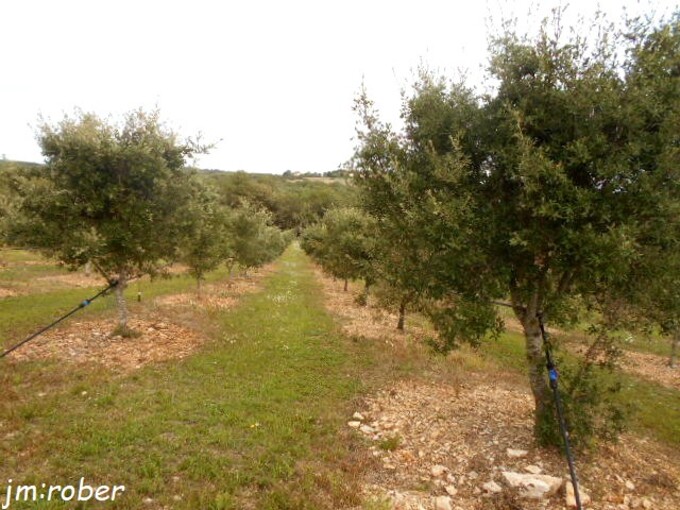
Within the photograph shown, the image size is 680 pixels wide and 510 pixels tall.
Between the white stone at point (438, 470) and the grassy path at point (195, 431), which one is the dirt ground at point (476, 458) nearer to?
the white stone at point (438, 470)

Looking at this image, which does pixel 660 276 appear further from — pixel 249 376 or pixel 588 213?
pixel 249 376

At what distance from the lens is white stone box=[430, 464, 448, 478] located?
8.13 meters

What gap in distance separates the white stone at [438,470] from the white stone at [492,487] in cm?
84

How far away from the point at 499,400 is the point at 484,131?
8690mm

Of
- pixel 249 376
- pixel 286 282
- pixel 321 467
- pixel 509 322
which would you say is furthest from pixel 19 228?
pixel 509 322

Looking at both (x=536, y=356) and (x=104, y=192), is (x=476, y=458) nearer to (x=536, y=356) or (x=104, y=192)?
(x=536, y=356)

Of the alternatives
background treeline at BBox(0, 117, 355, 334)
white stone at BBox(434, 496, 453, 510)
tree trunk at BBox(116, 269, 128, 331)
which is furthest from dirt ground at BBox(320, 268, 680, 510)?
tree trunk at BBox(116, 269, 128, 331)

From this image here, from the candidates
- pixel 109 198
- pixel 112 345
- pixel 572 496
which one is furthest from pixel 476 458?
pixel 109 198

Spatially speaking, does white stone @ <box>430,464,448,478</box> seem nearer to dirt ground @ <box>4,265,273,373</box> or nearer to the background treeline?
the background treeline

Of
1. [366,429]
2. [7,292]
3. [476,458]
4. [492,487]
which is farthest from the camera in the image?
[7,292]

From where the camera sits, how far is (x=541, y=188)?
275 inches

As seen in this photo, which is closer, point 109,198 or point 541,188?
point 541,188

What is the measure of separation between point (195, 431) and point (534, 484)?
288 inches

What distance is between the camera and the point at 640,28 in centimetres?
729
